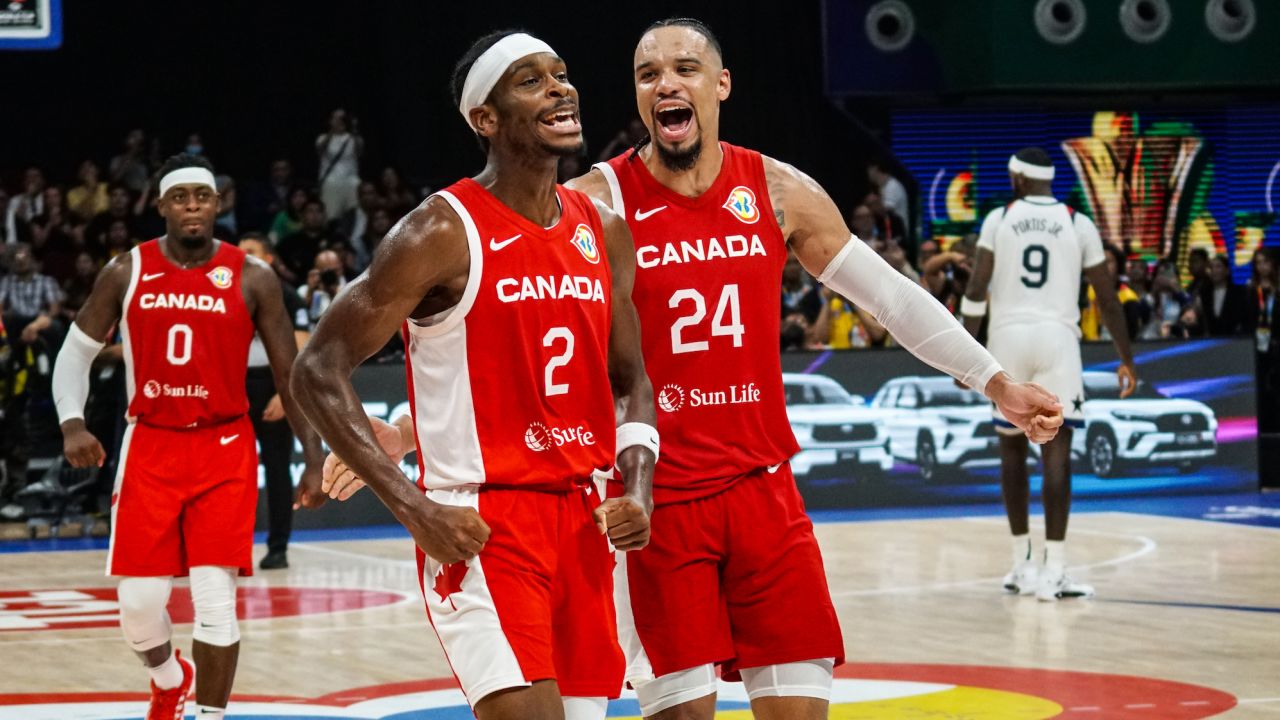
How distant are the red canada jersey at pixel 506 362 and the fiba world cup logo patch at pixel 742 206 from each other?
891mm

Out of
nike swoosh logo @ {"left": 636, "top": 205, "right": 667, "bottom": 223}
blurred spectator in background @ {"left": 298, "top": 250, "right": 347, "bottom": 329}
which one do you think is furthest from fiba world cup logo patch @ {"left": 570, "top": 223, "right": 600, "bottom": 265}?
blurred spectator in background @ {"left": 298, "top": 250, "right": 347, "bottom": 329}

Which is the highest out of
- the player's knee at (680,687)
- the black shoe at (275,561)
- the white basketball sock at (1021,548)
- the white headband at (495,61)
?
the white headband at (495,61)

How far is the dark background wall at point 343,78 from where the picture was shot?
2033 cm

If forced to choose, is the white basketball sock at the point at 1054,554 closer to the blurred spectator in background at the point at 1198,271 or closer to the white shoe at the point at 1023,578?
the white shoe at the point at 1023,578

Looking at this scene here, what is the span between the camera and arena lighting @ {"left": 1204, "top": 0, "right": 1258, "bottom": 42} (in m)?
20.2

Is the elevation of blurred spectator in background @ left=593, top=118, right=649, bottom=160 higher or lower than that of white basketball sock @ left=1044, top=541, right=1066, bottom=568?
higher

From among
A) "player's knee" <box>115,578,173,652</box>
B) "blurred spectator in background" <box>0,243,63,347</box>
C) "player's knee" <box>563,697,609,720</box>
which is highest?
"blurred spectator in background" <box>0,243,63,347</box>

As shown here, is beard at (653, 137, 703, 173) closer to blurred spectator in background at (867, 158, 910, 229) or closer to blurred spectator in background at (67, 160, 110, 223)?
blurred spectator in background at (67, 160, 110, 223)

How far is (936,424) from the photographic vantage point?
47.7 ft

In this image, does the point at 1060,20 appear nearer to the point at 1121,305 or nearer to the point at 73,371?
the point at 1121,305

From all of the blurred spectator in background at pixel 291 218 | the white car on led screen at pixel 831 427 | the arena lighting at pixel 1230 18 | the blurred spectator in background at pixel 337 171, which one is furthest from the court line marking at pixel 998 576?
the arena lighting at pixel 1230 18

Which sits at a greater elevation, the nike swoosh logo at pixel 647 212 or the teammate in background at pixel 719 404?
the nike swoosh logo at pixel 647 212

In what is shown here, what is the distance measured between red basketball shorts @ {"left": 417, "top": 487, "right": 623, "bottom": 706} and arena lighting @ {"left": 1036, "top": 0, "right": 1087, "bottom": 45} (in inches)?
653

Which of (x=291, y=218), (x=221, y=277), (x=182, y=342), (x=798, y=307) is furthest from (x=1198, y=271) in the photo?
(x=182, y=342)
